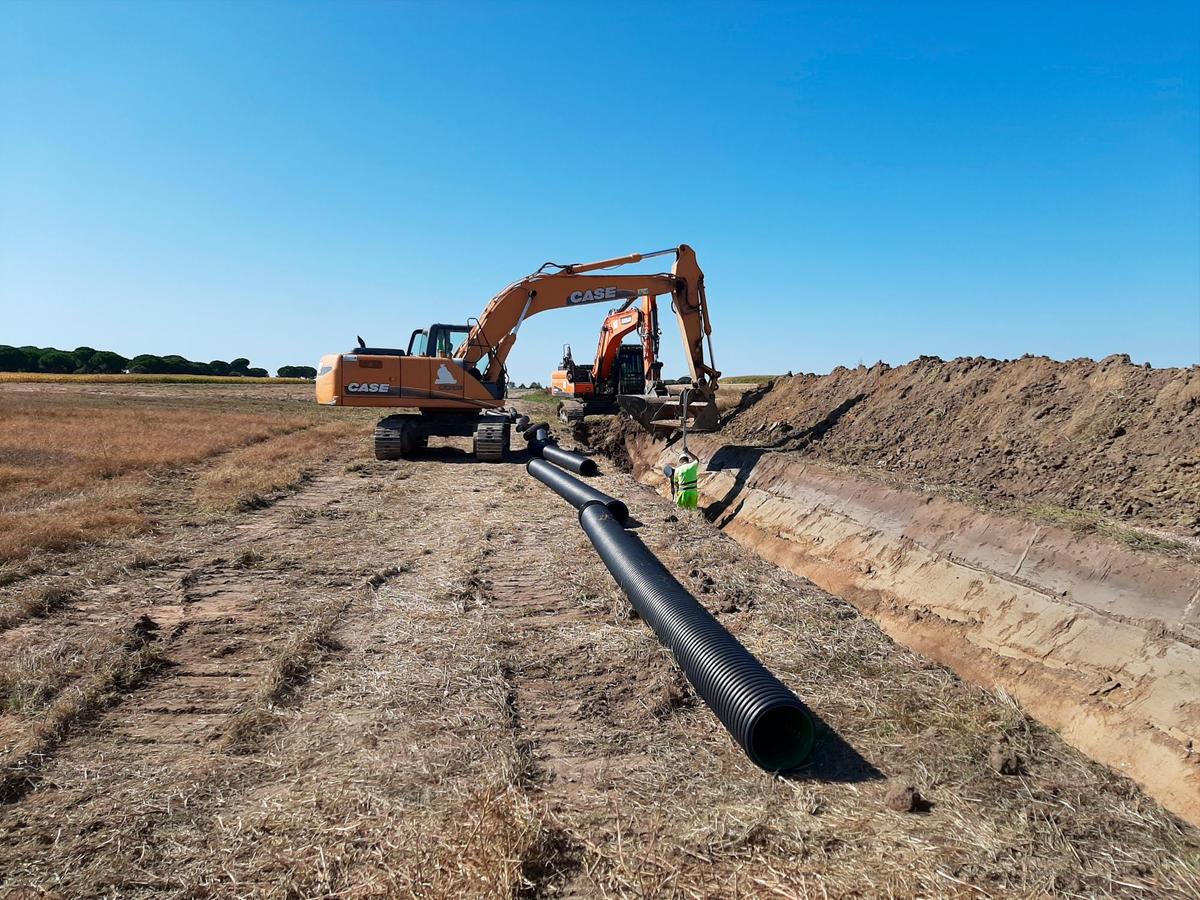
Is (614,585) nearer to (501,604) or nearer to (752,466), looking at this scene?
(501,604)

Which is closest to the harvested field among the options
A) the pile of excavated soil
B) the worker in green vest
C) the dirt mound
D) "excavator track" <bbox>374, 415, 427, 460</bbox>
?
the pile of excavated soil

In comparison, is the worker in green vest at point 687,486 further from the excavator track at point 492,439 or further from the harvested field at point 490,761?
the excavator track at point 492,439

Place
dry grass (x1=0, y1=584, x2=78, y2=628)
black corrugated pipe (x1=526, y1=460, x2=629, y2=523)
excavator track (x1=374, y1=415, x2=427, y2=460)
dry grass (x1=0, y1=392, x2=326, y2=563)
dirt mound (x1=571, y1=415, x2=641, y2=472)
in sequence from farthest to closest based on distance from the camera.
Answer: dirt mound (x1=571, y1=415, x2=641, y2=472) < excavator track (x1=374, y1=415, x2=427, y2=460) < black corrugated pipe (x1=526, y1=460, x2=629, y2=523) < dry grass (x1=0, y1=392, x2=326, y2=563) < dry grass (x1=0, y1=584, x2=78, y2=628)

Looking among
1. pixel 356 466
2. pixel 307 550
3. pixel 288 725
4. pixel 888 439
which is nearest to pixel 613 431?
pixel 356 466

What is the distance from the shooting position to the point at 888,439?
34.1ft

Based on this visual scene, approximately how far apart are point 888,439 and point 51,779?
34.0ft

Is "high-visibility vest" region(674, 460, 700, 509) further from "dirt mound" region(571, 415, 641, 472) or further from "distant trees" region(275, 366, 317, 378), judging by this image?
"distant trees" region(275, 366, 317, 378)

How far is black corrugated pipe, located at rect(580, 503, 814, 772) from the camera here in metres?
3.45

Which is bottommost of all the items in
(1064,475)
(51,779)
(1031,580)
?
(51,779)

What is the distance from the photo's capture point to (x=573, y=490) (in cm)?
1000

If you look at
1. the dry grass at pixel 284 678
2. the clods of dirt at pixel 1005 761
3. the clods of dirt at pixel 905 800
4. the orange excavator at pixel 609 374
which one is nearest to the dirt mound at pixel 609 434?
the orange excavator at pixel 609 374

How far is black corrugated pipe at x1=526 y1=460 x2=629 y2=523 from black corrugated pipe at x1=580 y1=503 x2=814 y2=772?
10.4 feet

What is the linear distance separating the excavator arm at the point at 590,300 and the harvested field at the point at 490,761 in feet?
27.3

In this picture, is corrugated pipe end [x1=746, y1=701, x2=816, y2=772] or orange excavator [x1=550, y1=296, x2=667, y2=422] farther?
orange excavator [x1=550, y1=296, x2=667, y2=422]
